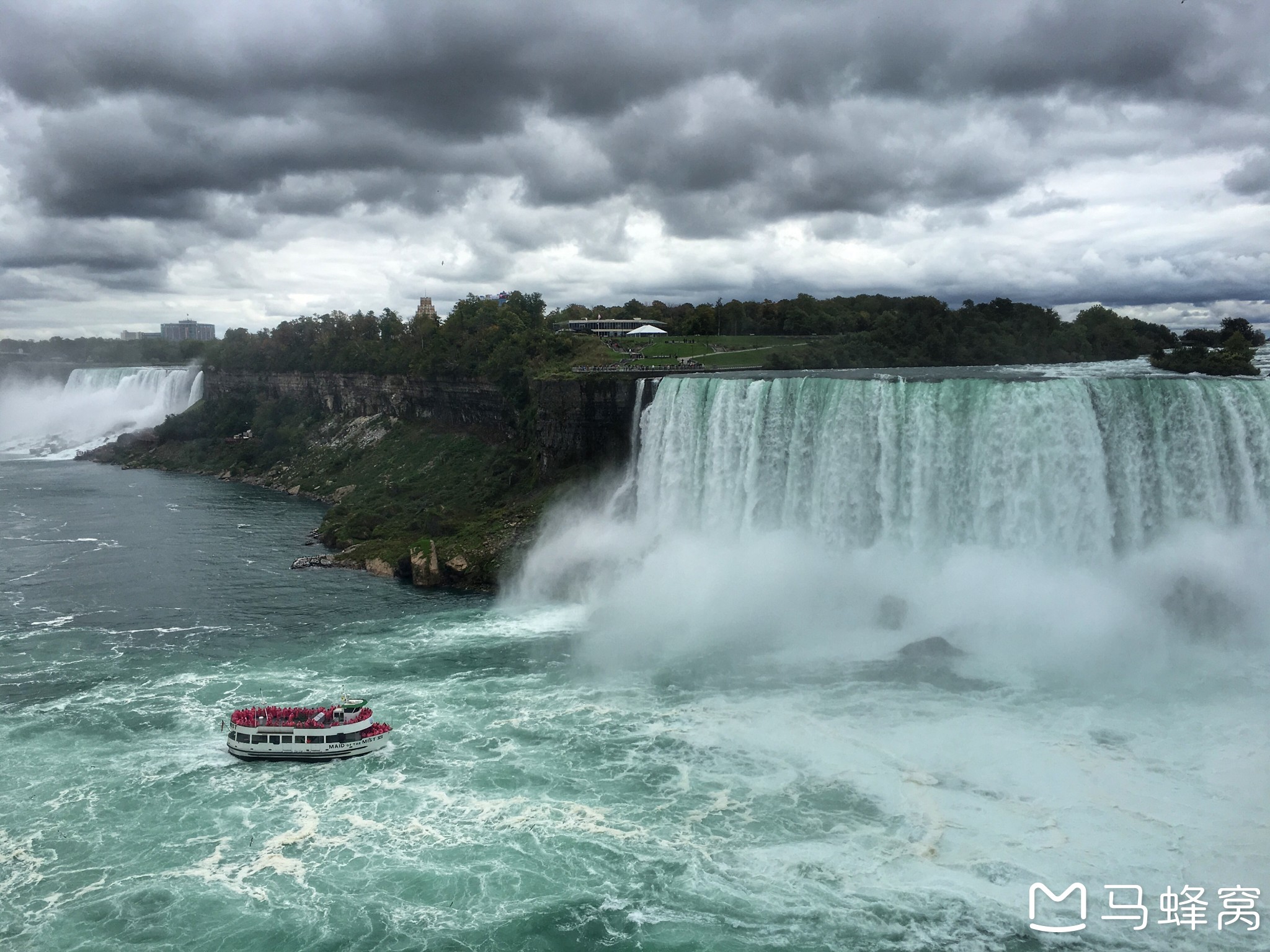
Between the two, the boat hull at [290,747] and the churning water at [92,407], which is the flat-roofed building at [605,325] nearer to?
the churning water at [92,407]

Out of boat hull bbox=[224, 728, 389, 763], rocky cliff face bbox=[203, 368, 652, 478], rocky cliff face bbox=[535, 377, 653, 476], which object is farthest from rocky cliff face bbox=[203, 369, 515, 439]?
boat hull bbox=[224, 728, 389, 763]

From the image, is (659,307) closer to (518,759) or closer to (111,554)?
(111,554)

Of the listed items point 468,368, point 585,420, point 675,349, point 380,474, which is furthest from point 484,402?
point 585,420

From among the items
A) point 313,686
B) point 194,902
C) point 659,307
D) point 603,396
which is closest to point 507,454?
point 603,396

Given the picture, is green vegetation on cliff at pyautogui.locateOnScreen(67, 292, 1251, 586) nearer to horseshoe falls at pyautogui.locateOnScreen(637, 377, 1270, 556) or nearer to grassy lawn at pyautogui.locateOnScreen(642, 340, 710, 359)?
grassy lawn at pyautogui.locateOnScreen(642, 340, 710, 359)

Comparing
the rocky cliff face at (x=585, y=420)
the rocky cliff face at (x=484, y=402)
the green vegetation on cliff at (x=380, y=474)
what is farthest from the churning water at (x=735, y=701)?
the rocky cliff face at (x=484, y=402)

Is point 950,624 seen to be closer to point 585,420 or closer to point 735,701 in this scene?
point 735,701
